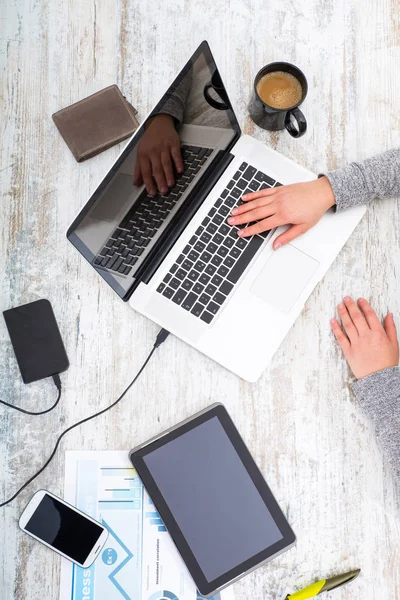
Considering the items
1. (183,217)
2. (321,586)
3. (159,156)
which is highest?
(159,156)

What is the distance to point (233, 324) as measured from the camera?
33.8 inches

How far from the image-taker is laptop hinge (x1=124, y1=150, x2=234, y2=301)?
34.1 inches

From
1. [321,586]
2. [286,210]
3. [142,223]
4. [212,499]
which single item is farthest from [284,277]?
[321,586]

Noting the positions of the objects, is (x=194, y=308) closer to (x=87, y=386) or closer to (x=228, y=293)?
(x=228, y=293)

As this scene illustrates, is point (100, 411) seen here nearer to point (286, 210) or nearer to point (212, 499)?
point (212, 499)

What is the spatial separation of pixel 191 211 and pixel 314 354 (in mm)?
318

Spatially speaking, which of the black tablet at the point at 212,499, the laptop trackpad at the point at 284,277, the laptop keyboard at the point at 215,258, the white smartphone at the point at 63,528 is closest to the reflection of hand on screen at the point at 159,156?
the laptop keyboard at the point at 215,258

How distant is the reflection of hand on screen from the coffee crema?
0.65 feet

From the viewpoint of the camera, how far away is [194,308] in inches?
33.8

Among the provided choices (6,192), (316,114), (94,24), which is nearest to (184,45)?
(94,24)

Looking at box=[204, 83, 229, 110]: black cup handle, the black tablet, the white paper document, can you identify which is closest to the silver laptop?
box=[204, 83, 229, 110]: black cup handle

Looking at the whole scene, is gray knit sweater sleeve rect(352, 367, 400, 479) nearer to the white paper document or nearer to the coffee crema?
the white paper document

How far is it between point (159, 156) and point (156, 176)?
31mm

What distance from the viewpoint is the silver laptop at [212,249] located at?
0.81 m
